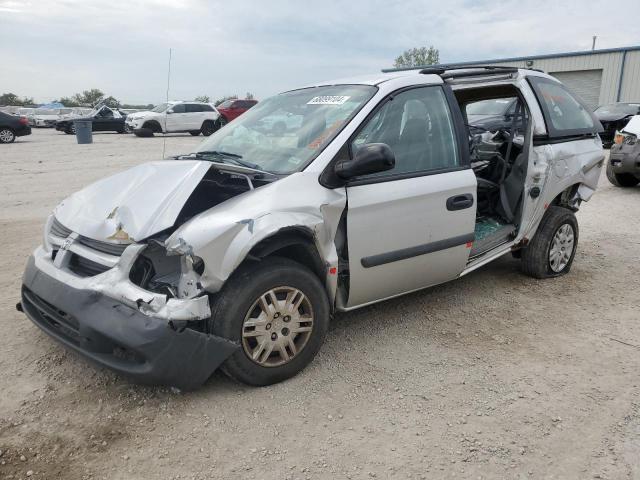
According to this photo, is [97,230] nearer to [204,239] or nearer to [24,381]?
[204,239]

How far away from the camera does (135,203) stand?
2992 mm

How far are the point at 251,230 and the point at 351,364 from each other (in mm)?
1151

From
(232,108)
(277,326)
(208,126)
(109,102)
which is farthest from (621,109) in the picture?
(109,102)

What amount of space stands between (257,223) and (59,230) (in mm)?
1326

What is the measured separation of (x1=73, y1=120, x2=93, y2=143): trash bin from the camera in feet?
64.8

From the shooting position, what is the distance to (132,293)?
8.82 feet

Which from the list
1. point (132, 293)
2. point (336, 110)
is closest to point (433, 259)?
point (336, 110)

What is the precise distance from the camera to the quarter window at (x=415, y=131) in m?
3.50

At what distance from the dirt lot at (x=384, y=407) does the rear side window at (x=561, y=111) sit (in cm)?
157

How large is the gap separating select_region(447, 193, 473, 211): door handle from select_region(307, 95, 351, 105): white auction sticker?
99 cm

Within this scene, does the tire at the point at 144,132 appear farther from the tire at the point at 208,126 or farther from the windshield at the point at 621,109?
the windshield at the point at 621,109

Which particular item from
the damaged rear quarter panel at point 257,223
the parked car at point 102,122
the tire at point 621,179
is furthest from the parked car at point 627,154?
the parked car at point 102,122

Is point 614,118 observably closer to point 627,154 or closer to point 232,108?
point 627,154

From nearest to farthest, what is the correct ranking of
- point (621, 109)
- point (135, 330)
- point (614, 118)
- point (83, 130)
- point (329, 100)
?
point (135, 330) → point (329, 100) → point (614, 118) → point (621, 109) → point (83, 130)
